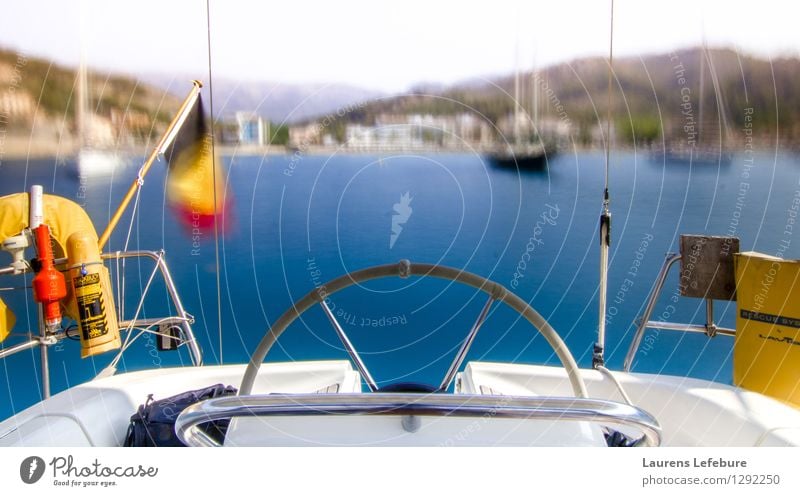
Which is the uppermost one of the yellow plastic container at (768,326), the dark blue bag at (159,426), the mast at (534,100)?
the mast at (534,100)

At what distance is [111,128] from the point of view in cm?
150

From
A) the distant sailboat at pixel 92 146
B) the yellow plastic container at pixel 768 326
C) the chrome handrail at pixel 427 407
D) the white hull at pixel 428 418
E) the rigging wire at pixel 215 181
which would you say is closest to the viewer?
the chrome handrail at pixel 427 407

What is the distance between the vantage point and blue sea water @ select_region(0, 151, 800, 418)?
1509 millimetres

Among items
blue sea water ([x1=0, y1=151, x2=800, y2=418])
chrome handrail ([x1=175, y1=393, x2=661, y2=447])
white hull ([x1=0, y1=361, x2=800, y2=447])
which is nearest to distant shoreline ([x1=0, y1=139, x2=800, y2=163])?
blue sea water ([x1=0, y1=151, x2=800, y2=418])

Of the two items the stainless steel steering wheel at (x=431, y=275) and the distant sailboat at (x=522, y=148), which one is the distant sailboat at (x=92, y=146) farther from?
the distant sailboat at (x=522, y=148)

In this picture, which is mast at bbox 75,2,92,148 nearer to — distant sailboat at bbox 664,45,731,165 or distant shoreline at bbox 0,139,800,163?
distant shoreline at bbox 0,139,800,163

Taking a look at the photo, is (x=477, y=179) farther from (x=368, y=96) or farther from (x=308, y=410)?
(x=308, y=410)

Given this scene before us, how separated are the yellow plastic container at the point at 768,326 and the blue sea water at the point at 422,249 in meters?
0.27

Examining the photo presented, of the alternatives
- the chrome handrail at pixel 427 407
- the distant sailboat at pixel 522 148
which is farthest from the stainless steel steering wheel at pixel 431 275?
the distant sailboat at pixel 522 148

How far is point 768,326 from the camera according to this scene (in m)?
1.17

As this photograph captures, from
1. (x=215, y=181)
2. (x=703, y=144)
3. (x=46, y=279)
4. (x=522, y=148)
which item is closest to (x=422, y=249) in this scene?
(x=522, y=148)

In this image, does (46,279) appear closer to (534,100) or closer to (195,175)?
(195,175)

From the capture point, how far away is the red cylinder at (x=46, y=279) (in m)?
1.16

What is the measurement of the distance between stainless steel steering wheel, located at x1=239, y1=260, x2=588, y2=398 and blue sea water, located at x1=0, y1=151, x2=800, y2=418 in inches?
21.9
